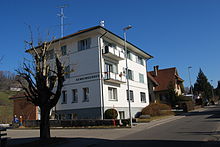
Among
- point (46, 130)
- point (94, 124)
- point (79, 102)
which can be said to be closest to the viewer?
point (46, 130)

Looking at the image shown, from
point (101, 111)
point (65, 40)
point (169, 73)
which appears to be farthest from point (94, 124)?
point (169, 73)

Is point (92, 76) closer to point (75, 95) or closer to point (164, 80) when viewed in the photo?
point (75, 95)

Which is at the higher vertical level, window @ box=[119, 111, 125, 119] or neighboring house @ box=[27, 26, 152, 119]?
neighboring house @ box=[27, 26, 152, 119]

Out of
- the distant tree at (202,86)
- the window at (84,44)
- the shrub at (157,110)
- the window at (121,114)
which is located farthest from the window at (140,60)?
the distant tree at (202,86)

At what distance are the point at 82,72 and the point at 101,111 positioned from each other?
581 centimetres

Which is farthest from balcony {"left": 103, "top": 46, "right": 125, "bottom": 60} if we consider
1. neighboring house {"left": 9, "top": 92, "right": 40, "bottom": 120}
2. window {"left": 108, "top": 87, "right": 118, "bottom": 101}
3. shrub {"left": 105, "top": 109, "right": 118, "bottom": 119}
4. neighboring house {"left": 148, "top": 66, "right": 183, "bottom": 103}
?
neighboring house {"left": 148, "top": 66, "right": 183, "bottom": 103}

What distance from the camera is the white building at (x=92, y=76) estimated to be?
26.9 metres

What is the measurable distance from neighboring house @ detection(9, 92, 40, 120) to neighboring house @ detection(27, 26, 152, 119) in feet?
11.7

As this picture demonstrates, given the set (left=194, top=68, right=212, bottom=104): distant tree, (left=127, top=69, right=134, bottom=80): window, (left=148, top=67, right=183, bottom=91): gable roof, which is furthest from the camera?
(left=194, top=68, right=212, bottom=104): distant tree

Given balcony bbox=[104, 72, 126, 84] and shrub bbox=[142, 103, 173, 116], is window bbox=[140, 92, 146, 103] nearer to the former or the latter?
shrub bbox=[142, 103, 173, 116]

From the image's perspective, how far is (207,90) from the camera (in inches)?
3135

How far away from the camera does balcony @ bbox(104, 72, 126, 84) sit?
27031mm

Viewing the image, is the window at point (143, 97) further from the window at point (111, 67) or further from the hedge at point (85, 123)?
the hedge at point (85, 123)

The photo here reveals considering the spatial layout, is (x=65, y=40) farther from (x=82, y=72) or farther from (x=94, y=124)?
(x=94, y=124)
